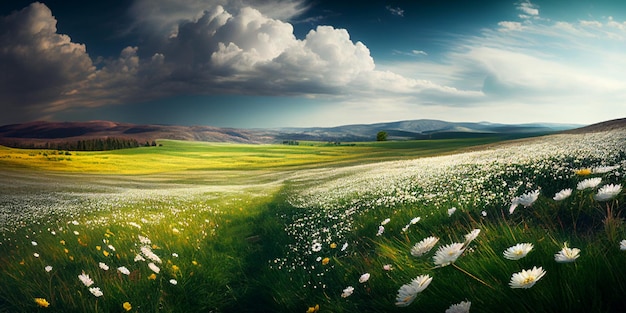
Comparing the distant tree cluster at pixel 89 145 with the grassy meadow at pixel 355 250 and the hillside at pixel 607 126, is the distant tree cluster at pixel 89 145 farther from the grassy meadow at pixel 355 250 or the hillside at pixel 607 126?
the hillside at pixel 607 126

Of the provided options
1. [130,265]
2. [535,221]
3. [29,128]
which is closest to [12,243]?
[130,265]

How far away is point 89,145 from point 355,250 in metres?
19.7

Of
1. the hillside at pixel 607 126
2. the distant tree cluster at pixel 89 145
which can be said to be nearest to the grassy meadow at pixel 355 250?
the distant tree cluster at pixel 89 145

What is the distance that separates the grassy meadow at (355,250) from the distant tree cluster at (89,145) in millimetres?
1032

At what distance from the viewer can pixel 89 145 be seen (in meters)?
20.9

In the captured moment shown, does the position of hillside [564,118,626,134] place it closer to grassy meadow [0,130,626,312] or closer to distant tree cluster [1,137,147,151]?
grassy meadow [0,130,626,312]

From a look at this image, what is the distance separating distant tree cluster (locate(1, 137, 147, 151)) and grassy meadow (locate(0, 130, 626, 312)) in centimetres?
103

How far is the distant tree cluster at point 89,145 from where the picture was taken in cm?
1339

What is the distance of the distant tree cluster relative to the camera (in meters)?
13.4

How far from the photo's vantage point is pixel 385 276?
4.21m

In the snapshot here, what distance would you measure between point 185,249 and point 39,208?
16.5ft

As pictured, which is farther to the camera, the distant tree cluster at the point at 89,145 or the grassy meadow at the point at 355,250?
the distant tree cluster at the point at 89,145

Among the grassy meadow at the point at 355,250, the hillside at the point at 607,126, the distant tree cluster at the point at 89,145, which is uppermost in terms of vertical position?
the hillside at the point at 607,126

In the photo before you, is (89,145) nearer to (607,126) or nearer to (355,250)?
(355,250)
